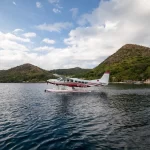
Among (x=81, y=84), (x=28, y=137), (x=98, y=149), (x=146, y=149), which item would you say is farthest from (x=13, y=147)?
(x=81, y=84)

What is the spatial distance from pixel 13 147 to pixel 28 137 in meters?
2.69

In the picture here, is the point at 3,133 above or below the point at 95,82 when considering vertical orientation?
below

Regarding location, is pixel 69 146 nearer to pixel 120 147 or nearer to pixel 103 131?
pixel 120 147

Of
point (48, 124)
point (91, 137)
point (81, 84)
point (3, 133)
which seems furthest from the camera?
point (81, 84)

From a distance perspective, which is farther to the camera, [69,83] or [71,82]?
[69,83]

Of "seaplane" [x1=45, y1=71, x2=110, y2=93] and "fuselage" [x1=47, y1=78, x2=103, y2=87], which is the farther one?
"seaplane" [x1=45, y1=71, x2=110, y2=93]

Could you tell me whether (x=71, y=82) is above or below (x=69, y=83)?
above

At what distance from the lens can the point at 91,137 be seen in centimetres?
1791

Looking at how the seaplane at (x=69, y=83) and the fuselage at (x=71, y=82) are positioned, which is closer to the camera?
the fuselage at (x=71, y=82)

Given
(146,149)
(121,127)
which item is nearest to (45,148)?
(146,149)

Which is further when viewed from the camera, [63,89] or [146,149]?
[63,89]

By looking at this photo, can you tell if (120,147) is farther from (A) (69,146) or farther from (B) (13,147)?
(B) (13,147)

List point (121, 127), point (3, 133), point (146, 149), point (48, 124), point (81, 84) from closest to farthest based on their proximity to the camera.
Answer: point (146, 149), point (3, 133), point (121, 127), point (48, 124), point (81, 84)

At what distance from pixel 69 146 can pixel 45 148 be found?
2003mm
